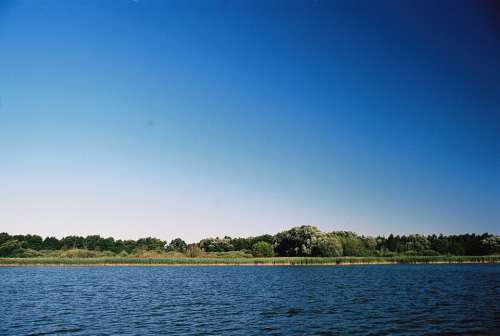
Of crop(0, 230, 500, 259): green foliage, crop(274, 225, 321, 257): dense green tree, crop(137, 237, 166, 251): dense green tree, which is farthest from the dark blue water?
crop(137, 237, 166, 251): dense green tree

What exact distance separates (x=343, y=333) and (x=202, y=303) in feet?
48.3

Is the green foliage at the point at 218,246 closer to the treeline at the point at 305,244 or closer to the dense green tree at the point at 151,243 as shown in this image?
the treeline at the point at 305,244

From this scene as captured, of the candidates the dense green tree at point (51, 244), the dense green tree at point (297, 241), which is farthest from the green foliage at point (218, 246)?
the dense green tree at point (51, 244)

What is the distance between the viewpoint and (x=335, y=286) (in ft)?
147

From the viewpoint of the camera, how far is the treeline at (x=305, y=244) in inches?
4112

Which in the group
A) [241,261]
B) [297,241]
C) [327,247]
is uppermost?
[297,241]

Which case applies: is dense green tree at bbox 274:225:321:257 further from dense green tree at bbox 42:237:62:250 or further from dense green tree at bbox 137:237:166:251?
dense green tree at bbox 42:237:62:250

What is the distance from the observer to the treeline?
104 m

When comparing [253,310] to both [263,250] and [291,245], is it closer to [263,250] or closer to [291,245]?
[291,245]

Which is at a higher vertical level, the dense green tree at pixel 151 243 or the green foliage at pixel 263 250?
the dense green tree at pixel 151 243

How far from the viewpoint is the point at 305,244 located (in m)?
103

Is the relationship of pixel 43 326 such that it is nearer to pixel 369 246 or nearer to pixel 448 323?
pixel 448 323

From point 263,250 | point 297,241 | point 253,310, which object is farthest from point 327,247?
point 253,310

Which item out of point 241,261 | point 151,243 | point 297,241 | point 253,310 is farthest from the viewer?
point 151,243
